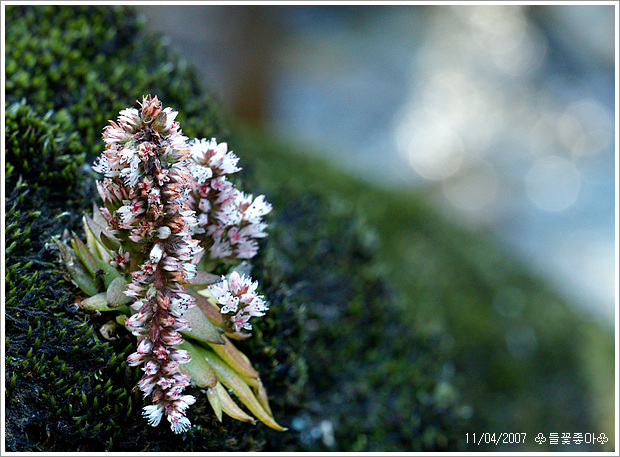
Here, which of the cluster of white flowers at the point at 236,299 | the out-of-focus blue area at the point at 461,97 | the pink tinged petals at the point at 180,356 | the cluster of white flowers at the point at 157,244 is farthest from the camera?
the out-of-focus blue area at the point at 461,97

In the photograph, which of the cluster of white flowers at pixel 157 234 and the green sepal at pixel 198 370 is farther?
the green sepal at pixel 198 370

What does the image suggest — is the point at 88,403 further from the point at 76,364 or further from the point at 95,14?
the point at 95,14

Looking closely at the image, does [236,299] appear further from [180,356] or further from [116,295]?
[116,295]

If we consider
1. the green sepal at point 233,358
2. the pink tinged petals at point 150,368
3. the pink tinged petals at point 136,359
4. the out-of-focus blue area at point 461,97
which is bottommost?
the pink tinged petals at point 150,368

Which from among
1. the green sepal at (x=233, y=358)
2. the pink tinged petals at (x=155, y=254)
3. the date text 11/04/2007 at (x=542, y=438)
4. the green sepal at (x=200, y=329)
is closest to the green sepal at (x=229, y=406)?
the green sepal at (x=233, y=358)

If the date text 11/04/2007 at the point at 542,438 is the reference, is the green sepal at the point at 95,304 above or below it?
above

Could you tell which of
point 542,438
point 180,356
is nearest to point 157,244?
point 180,356

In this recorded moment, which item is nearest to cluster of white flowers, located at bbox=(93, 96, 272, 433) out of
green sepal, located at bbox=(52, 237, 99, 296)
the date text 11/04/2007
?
green sepal, located at bbox=(52, 237, 99, 296)

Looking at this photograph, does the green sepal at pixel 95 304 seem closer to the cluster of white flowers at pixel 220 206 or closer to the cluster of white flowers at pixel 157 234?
the cluster of white flowers at pixel 157 234
